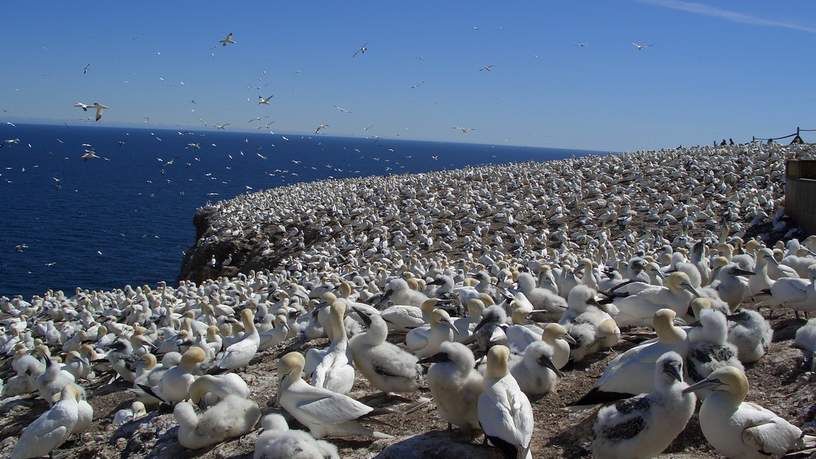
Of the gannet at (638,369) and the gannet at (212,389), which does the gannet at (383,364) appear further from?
the gannet at (638,369)

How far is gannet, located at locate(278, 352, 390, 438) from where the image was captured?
568 centimetres

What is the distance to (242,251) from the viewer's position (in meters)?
28.4

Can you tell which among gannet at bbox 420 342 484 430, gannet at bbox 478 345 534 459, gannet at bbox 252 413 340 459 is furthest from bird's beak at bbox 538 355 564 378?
gannet at bbox 252 413 340 459

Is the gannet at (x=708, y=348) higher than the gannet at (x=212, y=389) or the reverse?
higher

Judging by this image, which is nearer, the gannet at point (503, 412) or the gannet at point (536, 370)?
the gannet at point (503, 412)

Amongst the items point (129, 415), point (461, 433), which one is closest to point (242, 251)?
point (129, 415)

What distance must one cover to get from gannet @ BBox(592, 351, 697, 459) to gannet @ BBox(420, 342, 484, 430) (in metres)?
0.98

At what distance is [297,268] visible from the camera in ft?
69.3

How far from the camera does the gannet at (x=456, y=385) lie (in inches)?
214

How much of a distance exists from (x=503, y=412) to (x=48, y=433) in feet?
15.9

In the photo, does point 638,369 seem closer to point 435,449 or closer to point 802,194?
point 435,449

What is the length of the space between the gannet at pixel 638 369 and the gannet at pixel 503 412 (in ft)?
2.75

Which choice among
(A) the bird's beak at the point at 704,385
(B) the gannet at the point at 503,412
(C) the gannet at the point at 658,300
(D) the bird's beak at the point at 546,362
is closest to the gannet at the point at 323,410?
(B) the gannet at the point at 503,412

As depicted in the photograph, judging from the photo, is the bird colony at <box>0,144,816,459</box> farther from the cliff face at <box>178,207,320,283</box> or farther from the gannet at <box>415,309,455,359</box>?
the cliff face at <box>178,207,320,283</box>
